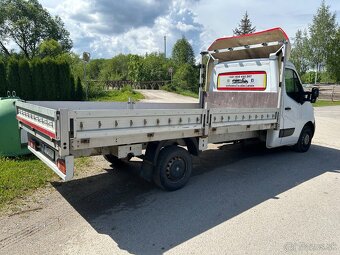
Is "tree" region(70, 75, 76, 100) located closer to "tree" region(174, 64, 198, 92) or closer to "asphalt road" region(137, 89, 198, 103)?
"asphalt road" region(137, 89, 198, 103)

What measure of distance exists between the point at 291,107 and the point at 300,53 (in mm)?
47787

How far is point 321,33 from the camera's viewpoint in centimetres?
4300

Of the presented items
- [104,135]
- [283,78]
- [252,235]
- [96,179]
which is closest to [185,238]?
[252,235]

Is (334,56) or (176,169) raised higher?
(334,56)

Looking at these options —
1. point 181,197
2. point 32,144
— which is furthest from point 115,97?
point 181,197

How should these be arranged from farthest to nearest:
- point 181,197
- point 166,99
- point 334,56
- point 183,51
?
1. point 183,51
2. point 334,56
3. point 166,99
4. point 181,197

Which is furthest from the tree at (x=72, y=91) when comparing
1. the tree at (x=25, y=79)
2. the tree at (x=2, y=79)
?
the tree at (x=2, y=79)

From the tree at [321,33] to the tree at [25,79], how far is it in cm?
4016

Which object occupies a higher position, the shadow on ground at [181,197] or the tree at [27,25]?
the tree at [27,25]

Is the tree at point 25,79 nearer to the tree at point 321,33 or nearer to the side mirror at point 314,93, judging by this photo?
the side mirror at point 314,93

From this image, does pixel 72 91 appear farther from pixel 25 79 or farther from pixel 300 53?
pixel 300 53

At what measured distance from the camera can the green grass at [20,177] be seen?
450cm

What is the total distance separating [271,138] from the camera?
249 inches

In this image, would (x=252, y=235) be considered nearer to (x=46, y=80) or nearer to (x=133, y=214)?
(x=133, y=214)
